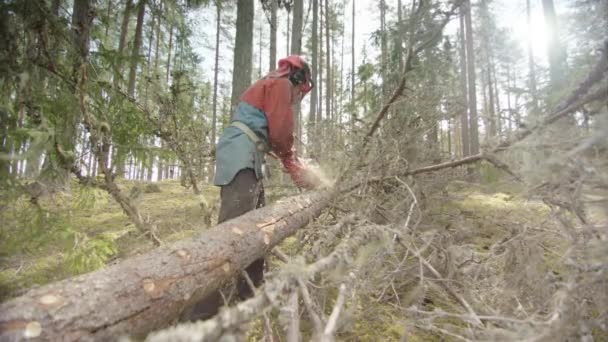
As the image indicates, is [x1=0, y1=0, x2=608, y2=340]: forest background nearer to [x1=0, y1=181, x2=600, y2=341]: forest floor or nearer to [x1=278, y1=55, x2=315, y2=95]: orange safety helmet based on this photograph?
[x1=0, y1=181, x2=600, y2=341]: forest floor

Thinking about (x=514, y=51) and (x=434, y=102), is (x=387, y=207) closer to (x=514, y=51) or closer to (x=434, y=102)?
(x=434, y=102)

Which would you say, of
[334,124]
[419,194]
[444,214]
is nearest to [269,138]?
[334,124]

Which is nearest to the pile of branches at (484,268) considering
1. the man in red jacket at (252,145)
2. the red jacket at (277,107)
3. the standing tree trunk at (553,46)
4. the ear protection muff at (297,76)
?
the man in red jacket at (252,145)

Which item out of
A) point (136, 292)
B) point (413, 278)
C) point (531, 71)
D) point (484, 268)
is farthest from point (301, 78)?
point (531, 71)

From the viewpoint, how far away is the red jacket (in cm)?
271

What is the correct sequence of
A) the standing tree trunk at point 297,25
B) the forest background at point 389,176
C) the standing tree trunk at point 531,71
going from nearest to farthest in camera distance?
1. the forest background at point 389,176
2. the standing tree trunk at point 531,71
3. the standing tree trunk at point 297,25

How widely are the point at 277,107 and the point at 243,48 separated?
334cm

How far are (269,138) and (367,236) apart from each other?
1441 mm

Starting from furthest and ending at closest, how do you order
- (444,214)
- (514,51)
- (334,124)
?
(514,51) → (334,124) → (444,214)

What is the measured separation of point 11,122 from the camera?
1.79m

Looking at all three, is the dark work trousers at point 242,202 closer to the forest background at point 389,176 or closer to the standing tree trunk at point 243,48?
the forest background at point 389,176

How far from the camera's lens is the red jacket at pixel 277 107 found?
2713 millimetres

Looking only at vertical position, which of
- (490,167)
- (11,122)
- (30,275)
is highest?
(11,122)

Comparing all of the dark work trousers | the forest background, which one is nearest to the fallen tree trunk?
the forest background
